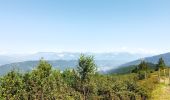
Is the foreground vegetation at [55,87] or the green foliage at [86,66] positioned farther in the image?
the green foliage at [86,66]

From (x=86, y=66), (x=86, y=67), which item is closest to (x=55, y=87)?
(x=86, y=67)

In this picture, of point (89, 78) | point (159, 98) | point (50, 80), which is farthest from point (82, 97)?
point (159, 98)

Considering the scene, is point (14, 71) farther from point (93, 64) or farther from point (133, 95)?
point (133, 95)

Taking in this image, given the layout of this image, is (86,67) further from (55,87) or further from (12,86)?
(12,86)

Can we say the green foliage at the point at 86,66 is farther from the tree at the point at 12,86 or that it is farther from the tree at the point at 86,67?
the tree at the point at 12,86

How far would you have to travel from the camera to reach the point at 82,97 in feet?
294

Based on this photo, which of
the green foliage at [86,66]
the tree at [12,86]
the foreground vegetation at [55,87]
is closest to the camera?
the tree at [12,86]

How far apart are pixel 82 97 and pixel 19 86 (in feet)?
79.5

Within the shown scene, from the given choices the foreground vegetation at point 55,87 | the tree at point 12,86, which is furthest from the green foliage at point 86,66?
the tree at point 12,86

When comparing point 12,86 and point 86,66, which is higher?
point 86,66

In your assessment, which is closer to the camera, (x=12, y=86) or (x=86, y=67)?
(x=12, y=86)

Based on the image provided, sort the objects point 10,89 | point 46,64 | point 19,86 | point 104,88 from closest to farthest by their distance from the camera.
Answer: point 10,89
point 19,86
point 46,64
point 104,88

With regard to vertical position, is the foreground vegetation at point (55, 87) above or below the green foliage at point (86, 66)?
A: below

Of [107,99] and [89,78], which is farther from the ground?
[89,78]
